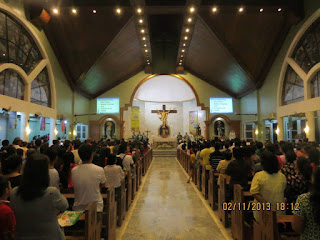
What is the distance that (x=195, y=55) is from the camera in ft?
45.3

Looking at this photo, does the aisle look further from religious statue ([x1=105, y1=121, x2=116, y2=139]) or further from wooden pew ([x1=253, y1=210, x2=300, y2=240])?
religious statue ([x1=105, y1=121, x2=116, y2=139])

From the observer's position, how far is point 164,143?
17.4 meters

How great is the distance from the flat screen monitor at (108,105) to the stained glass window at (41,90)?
19.9 ft

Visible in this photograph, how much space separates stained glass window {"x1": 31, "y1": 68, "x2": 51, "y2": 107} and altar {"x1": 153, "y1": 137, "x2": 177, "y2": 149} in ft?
28.3

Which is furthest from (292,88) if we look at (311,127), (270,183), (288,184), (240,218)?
(270,183)

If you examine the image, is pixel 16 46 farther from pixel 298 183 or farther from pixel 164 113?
pixel 164 113

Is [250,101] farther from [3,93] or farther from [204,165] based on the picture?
[3,93]

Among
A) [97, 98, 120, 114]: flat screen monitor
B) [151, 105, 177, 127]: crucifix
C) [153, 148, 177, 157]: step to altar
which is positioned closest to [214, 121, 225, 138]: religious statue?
[153, 148, 177, 157]: step to altar

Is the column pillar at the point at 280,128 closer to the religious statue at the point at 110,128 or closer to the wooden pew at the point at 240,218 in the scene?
the wooden pew at the point at 240,218

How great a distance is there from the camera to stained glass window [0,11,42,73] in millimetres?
6957

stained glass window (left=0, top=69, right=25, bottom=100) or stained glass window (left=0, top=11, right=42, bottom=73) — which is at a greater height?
stained glass window (left=0, top=11, right=42, bottom=73)

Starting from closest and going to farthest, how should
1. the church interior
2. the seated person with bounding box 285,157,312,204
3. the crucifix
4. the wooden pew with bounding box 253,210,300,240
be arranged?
the wooden pew with bounding box 253,210,300,240 < the seated person with bounding box 285,157,312,204 < the church interior < the crucifix

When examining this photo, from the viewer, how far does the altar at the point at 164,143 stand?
17.2m

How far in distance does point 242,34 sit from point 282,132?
4.93 metres
